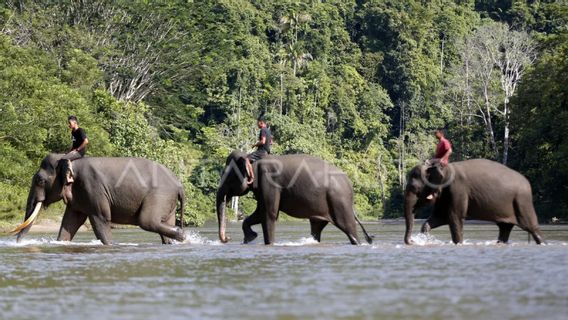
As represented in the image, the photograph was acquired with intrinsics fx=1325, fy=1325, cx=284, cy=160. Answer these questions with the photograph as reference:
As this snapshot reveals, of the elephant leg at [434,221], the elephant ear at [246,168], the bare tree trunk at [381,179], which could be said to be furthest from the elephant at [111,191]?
the bare tree trunk at [381,179]

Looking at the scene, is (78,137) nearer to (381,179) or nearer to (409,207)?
(409,207)

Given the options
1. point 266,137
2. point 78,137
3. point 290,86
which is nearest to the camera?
point 78,137

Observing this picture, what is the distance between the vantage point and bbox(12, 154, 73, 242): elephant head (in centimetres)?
2669

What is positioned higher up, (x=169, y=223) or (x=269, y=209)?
(x=269, y=209)

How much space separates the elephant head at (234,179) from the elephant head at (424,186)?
3.36 meters

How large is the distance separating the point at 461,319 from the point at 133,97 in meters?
64.7

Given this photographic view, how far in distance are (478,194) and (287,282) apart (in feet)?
29.8

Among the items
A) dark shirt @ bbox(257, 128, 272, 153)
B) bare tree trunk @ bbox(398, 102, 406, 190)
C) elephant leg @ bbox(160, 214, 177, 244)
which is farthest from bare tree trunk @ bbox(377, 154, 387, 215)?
dark shirt @ bbox(257, 128, 272, 153)

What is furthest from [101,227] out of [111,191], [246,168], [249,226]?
[249,226]

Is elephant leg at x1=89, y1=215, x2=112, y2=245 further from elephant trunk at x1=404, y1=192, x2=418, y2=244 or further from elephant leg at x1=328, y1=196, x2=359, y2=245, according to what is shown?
elephant trunk at x1=404, y1=192, x2=418, y2=244

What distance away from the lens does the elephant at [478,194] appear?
26656mm

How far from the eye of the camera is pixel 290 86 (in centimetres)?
10594

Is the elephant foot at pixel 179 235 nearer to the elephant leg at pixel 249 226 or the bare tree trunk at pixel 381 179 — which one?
the elephant leg at pixel 249 226

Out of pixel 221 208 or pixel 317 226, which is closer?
pixel 221 208
